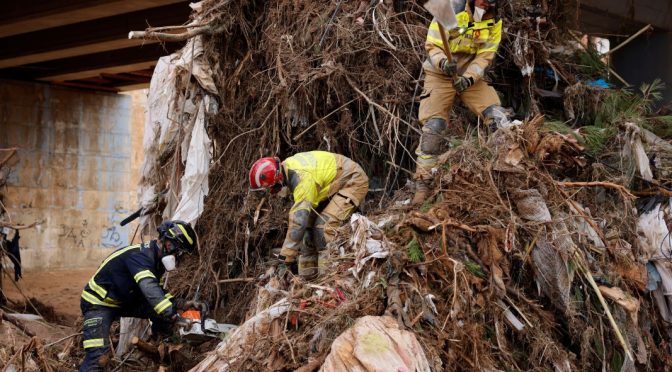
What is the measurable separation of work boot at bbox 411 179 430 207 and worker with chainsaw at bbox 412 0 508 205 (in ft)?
0.83

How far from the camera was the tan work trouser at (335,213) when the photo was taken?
23.7 ft

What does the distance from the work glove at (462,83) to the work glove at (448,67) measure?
7cm

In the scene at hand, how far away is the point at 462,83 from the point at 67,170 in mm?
12380

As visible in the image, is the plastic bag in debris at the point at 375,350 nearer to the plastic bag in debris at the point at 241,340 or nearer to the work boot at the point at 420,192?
the plastic bag in debris at the point at 241,340

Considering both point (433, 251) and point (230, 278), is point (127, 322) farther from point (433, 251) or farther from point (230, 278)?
point (433, 251)

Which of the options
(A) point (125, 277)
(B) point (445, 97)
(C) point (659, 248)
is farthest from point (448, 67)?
(A) point (125, 277)

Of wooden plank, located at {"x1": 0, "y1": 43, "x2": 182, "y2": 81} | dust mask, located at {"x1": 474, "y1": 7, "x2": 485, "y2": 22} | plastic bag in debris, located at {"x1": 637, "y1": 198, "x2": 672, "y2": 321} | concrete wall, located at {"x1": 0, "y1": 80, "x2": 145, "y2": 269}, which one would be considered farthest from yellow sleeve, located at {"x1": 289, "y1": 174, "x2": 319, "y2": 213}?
concrete wall, located at {"x1": 0, "y1": 80, "x2": 145, "y2": 269}

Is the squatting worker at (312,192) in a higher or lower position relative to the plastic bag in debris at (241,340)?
higher

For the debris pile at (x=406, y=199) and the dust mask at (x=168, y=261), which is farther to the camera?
the dust mask at (x=168, y=261)

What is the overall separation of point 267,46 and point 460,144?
7.97 ft

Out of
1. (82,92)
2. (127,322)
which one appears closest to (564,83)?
(127,322)

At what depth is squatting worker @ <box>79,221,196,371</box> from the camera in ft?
21.6

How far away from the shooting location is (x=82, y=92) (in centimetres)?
1788


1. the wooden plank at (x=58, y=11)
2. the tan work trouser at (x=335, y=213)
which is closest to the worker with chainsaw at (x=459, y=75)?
the tan work trouser at (x=335, y=213)
